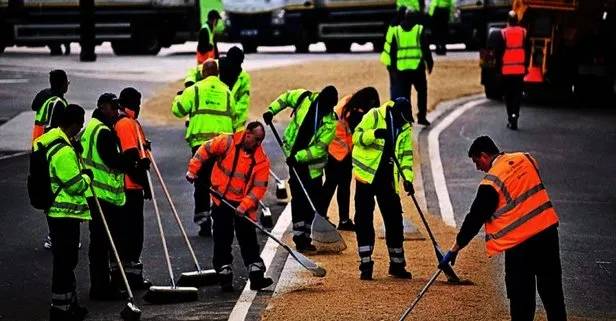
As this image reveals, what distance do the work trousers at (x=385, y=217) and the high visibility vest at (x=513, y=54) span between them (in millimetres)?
10993

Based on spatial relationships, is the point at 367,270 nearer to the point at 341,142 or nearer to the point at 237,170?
the point at 237,170

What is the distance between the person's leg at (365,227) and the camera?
13195 millimetres

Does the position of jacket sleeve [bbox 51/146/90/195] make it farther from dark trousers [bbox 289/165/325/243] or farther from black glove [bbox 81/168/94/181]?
dark trousers [bbox 289/165/325/243]

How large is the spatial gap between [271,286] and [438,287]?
138 cm

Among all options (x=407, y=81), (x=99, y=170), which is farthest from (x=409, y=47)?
(x=99, y=170)

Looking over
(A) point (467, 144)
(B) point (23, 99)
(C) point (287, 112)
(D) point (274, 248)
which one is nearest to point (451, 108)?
(C) point (287, 112)

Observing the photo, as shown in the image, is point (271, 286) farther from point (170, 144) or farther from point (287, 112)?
point (287, 112)

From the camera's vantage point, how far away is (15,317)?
11.8 metres

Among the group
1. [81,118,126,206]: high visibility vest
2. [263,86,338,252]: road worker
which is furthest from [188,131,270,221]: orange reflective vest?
[263,86,338,252]: road worker

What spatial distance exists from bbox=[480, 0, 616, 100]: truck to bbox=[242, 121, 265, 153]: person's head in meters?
14.6

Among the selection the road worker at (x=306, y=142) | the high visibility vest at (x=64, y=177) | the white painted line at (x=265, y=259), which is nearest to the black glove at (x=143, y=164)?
the high visibility vest at (x=64, y=177)

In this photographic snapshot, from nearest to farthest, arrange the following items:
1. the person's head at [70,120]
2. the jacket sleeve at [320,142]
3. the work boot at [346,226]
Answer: the person's head at [70,120], the jacket sleeve at [320,142], the work boot at [346,226]

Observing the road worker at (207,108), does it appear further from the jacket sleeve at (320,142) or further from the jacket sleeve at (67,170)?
the jacket sleeve at (67,170)

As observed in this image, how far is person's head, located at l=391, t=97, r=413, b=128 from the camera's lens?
13.1m
